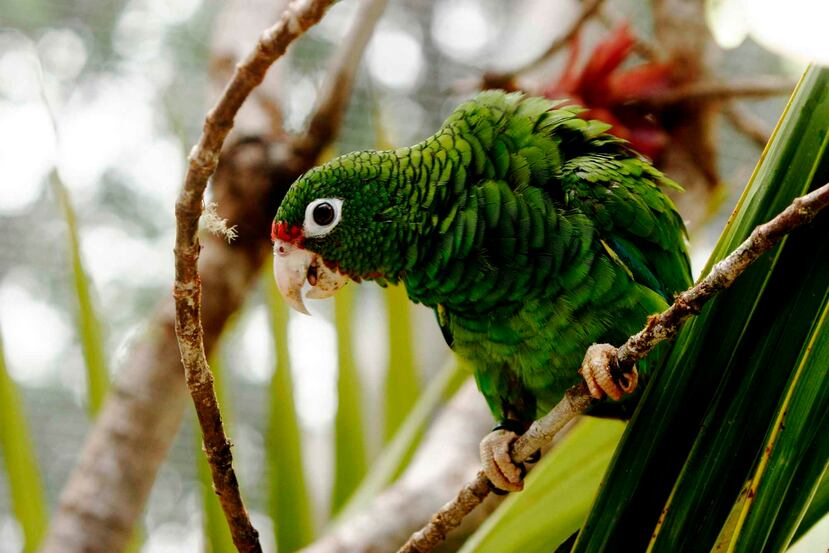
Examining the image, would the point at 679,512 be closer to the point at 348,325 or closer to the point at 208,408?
the point at 208,408

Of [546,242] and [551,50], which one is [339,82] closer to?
[551,50]

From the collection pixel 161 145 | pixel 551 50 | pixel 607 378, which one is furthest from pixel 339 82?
pixel 161 145

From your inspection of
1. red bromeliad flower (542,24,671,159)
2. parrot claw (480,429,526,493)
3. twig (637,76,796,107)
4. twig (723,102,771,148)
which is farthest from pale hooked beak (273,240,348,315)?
twig (723,102,771,148)

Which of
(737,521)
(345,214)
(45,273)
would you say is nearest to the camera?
(737,521)

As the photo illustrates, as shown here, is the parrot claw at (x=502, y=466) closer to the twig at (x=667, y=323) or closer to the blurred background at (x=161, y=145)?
the twig at (x=667, y=323)

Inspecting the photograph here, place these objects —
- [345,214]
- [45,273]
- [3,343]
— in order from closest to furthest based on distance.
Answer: [345,214] < [3,343] < [45,273]

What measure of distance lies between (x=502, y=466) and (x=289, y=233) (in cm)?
37

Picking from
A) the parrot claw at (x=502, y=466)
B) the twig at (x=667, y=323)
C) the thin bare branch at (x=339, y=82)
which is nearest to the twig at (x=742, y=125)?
the thin bare branch at (x=339, y=82)

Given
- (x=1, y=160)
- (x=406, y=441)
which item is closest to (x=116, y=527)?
(x=406, y=441)

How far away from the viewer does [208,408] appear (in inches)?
21.9

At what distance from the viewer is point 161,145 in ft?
7.17

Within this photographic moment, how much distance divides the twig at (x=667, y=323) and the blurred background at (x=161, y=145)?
0.98 meters

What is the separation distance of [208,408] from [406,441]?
92 centimetres

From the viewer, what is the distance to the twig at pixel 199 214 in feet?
1.55
